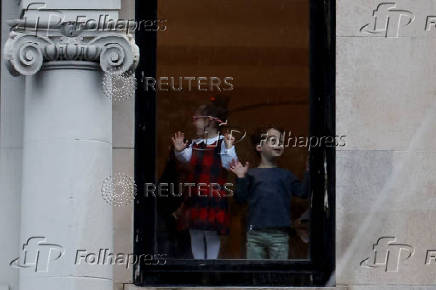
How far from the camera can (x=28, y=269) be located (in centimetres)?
1758

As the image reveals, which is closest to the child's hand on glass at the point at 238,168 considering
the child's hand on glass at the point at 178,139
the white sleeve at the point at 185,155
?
Answer: the white sleeve at the point at 185,155

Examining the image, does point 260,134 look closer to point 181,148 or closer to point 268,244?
point 181,148

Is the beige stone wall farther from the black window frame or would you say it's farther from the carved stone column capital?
the carved stone column capital

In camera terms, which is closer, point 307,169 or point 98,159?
point 98,159

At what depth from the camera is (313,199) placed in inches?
739

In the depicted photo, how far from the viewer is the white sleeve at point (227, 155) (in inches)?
743

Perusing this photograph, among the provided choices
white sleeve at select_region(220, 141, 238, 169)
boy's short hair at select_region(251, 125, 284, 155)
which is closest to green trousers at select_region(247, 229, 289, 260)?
white sleeve at select_region(220, 141, 238, 169)

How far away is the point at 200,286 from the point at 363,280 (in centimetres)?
192

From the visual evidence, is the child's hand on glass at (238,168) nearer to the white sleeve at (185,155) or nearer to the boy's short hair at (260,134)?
the boy's short hair at (260,134)

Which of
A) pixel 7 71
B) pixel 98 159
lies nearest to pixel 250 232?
pixel 98 159

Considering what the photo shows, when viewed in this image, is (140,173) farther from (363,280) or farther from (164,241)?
(363,280)

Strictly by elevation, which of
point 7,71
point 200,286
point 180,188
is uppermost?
point 7,71

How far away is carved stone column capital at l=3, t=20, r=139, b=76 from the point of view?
17.6m

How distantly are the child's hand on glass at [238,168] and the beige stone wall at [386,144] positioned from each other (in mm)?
1122
